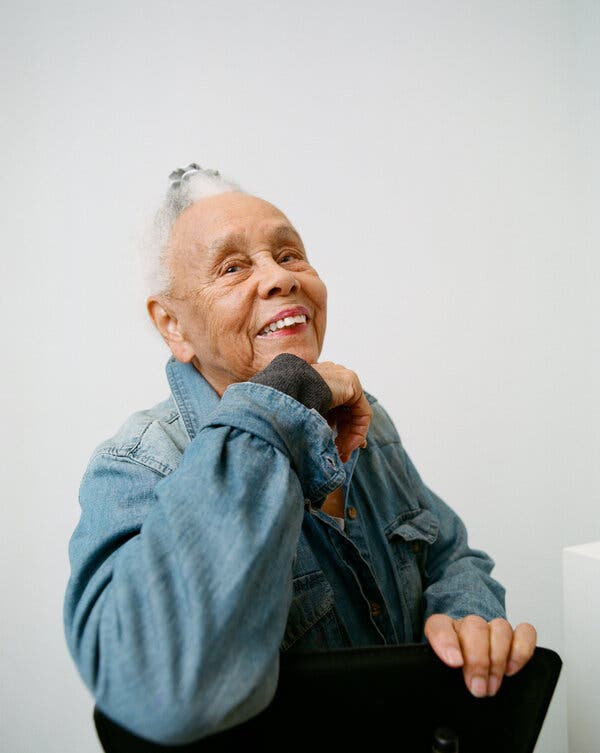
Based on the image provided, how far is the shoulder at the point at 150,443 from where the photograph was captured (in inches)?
30.9

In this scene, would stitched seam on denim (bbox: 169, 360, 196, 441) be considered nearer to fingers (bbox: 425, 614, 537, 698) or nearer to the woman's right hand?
the woman's right hand

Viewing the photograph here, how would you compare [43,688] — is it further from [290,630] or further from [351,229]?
[351,229]

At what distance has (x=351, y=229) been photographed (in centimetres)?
170

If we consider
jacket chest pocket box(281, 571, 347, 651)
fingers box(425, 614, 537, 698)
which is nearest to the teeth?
jacket chest pocket box(281, 571, 347, 651)

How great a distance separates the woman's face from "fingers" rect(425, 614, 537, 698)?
1.57 ft

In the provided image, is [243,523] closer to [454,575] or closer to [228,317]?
[228,317]

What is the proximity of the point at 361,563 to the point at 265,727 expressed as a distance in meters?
0.40

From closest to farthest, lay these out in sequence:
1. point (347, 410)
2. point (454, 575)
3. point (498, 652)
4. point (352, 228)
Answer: point (498, 652), point (347, 410), point (454, 575), point (352, 228)

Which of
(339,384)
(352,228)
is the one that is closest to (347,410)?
(339,384)

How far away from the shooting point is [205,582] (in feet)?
1.67

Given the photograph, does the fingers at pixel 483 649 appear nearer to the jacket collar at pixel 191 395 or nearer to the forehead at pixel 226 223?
the jacket collar at pixel 191 395

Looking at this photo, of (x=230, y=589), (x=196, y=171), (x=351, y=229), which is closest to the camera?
(x=230, y=589)

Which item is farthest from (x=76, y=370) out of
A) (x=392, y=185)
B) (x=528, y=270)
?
(x=528, y=270)

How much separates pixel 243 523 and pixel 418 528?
0.62 m
